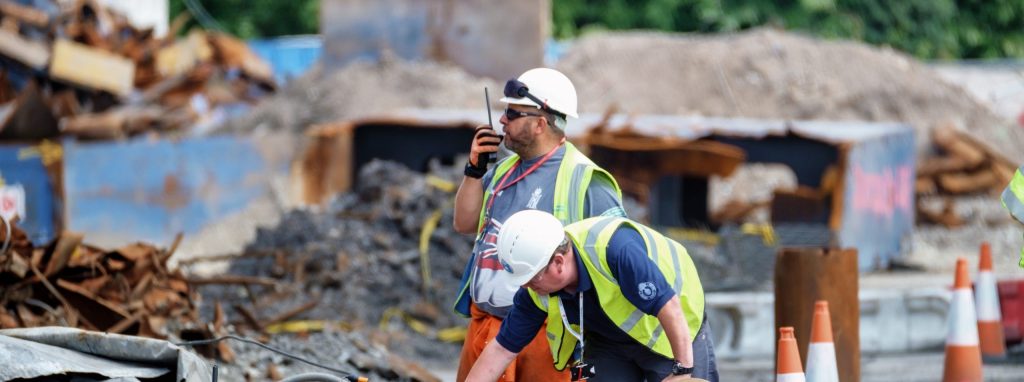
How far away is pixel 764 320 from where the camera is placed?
34.4 ft

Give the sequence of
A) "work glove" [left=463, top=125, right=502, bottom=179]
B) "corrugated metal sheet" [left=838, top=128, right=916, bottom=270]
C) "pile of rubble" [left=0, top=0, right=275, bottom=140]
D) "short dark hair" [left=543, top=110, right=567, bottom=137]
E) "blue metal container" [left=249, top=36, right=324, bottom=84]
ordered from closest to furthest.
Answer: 1. "short dark hair" [left=543, top=110, right=567, bottom=137]
2. "work glove" [left=463, top=125, right=502, bottom=179]
3. "corrugated metal sheet" [left=838, top=128, right=916, bottom=270]
4. "pile of rubble" [left=0, top=0, right=275, bottom=140]
5. "blue metal container" [left=249, top=36, right=324, bottom=84]

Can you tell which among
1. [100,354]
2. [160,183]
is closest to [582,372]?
[100,354]

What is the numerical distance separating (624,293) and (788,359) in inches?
59.3

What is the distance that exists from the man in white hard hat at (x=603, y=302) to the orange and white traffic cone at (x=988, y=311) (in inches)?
194

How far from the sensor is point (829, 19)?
33.6m

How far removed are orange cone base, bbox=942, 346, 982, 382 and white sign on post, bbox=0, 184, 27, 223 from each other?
671 centimetres

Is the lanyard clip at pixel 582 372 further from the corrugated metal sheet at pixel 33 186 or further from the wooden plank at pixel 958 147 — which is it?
the wooden plank at pixel 958 147

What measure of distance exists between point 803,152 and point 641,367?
34.4 feet

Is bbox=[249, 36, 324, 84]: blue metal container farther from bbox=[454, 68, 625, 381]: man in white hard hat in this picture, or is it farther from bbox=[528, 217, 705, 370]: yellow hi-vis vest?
bbox=[528, 217, 705, 370]: yellow hi-vis vest

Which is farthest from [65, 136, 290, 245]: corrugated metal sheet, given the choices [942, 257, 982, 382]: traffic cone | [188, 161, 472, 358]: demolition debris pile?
[942, 257, 982, 382]: traffic cone

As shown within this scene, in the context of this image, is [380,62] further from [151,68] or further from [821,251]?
[821,251]

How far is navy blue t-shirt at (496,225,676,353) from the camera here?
512 centimetres

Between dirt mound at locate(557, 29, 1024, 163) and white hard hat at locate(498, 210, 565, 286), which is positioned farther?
dirt mound at locate(557, 29, 1024, 163)

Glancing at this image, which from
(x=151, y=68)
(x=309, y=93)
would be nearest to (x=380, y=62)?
(x=309, y=93)
